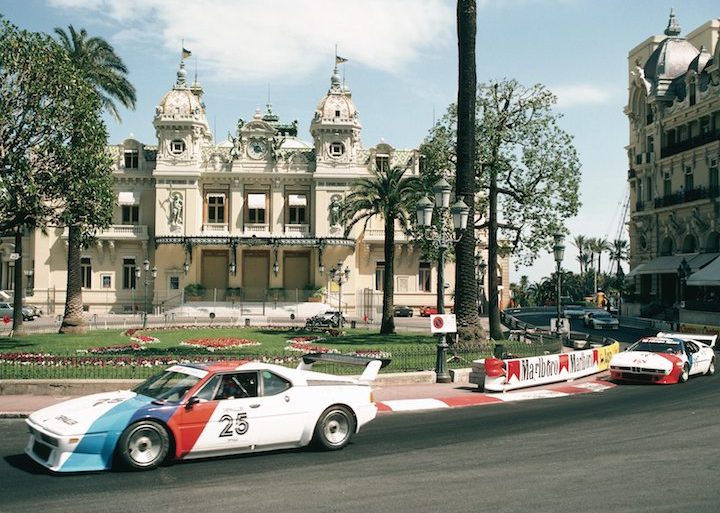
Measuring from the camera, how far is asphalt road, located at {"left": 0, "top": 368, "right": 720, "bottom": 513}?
29.6ft

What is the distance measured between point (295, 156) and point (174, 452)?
2146 inches

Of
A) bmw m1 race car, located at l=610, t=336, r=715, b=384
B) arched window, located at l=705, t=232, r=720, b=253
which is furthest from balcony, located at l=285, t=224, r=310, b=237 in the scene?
bmw m1 race car, located at l=610, t=336, r=715, b=384

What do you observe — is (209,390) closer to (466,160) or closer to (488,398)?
(488,398)

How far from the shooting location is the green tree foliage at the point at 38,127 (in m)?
23.8

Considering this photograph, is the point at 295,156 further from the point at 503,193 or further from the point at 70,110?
the point at 70,110

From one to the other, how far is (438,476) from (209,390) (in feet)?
11.8

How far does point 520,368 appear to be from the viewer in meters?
20.2

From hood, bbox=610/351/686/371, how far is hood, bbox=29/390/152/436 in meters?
15.1

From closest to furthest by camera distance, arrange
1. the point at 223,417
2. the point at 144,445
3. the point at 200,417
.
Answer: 1. the point at 144,445
2. the point at 200,417
3. the point at 223,417

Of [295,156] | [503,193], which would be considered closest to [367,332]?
[503,193]

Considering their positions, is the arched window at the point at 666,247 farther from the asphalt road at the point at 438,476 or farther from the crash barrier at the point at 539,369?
the asphalt road at the point at 438,476

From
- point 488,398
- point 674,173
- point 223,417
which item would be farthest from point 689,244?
point 223,417

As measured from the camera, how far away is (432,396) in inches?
727

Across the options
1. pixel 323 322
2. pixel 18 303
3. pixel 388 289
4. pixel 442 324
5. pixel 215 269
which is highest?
pixel 215 269
